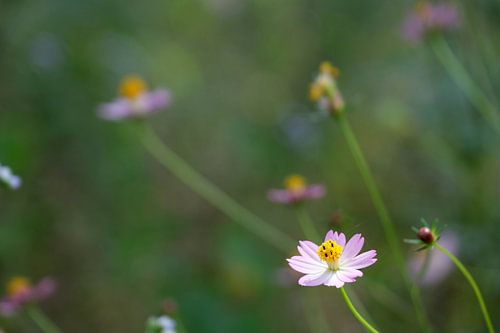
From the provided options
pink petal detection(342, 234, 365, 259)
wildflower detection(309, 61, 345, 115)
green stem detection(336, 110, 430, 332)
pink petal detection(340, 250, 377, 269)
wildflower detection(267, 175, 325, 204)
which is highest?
wildflower detection(309, 61, 345, 115)

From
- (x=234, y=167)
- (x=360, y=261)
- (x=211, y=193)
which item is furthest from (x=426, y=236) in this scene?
(x=234, y=167)

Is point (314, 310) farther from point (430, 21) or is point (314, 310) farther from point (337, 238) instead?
point (337, 238)

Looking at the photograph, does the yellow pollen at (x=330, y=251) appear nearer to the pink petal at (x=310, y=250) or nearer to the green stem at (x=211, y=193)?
the pink petal at (x=310, y=250)

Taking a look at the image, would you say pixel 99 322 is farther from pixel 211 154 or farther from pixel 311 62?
pixel 311 62

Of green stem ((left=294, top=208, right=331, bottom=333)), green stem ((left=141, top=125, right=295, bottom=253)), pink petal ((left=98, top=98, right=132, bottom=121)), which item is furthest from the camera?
green stem ((left=141, top=125, right=295, bottom=253))

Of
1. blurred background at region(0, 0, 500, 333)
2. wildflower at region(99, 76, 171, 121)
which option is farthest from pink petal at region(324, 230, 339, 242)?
wildflower at region(99, 76, 171, 121)

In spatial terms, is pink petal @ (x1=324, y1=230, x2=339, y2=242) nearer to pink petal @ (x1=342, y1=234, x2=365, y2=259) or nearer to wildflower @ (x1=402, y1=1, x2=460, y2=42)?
pink petal @ (x1=342, y1=234, x2=365, y2=259)

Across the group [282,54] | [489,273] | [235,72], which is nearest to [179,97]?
[235,72]

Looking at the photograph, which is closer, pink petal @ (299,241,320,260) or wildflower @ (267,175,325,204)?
pink petal @ (299,241,320,260)
